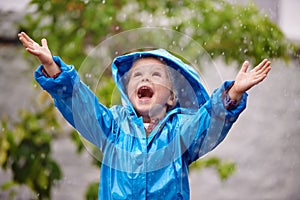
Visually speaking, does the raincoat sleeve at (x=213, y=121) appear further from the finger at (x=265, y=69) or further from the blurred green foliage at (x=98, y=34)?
the blurred green foliage at (x=98, y=34)

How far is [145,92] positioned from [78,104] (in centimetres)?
15

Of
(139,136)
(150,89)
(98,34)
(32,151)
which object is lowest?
(139,136)

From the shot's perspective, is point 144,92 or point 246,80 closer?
point 246,80

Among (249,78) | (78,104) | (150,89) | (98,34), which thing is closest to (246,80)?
(249,78)

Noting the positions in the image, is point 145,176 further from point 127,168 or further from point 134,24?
point 134,24

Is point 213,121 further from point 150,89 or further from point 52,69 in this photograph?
point 52,69

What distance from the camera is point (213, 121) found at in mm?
1242

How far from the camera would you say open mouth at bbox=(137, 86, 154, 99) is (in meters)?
1.31

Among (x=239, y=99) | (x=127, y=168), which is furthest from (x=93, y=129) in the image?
(x=239, y=99)

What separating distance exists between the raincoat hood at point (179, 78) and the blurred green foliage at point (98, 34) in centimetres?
94

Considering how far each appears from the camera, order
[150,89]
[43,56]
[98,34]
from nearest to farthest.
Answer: [43,56]
[150,89]
[98,34]

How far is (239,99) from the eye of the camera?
4.00 ft

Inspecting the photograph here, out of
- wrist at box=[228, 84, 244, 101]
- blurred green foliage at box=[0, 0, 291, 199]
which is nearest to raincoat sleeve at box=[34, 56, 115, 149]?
wrist at box=[228, 84, 244, 101]

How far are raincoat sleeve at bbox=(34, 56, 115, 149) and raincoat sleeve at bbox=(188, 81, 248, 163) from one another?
179mm
